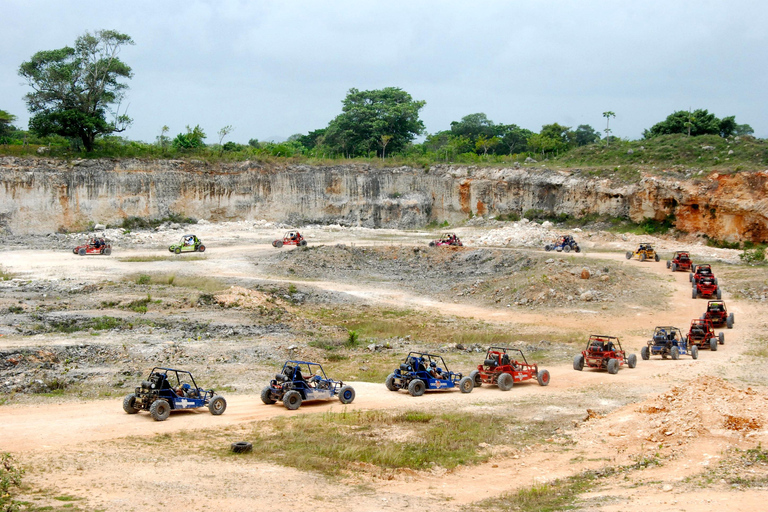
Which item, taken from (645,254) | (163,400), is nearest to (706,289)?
(645,254)

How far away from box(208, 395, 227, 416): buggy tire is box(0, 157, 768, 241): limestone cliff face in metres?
48.4

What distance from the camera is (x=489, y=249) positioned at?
49.3 m

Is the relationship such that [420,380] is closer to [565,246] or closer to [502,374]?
[502,374]

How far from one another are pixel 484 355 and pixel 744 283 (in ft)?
67.9

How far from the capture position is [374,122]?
77438 mm

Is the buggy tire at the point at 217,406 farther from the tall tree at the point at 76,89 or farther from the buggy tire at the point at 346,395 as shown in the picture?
the tall tree at the point at 76,89

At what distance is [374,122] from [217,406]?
63579mm

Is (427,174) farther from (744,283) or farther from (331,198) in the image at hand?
(744,283)

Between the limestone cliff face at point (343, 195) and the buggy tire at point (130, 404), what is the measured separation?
158 feet

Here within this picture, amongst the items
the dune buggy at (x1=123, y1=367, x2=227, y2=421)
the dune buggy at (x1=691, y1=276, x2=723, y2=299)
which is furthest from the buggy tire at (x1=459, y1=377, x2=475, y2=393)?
the dune buggy at (x1=691, y1=276, x2=723, y2=299)

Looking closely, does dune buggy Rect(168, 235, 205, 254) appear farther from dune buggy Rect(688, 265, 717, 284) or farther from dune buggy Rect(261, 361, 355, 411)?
dune buggy Rect(261, 361, 355, 411)

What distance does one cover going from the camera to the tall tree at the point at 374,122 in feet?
256

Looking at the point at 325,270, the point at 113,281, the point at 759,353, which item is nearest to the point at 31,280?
the point at 113,281

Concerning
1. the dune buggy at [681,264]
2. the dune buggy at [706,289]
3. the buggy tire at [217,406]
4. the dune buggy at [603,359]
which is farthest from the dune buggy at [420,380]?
the dune buggy at [681,264]
